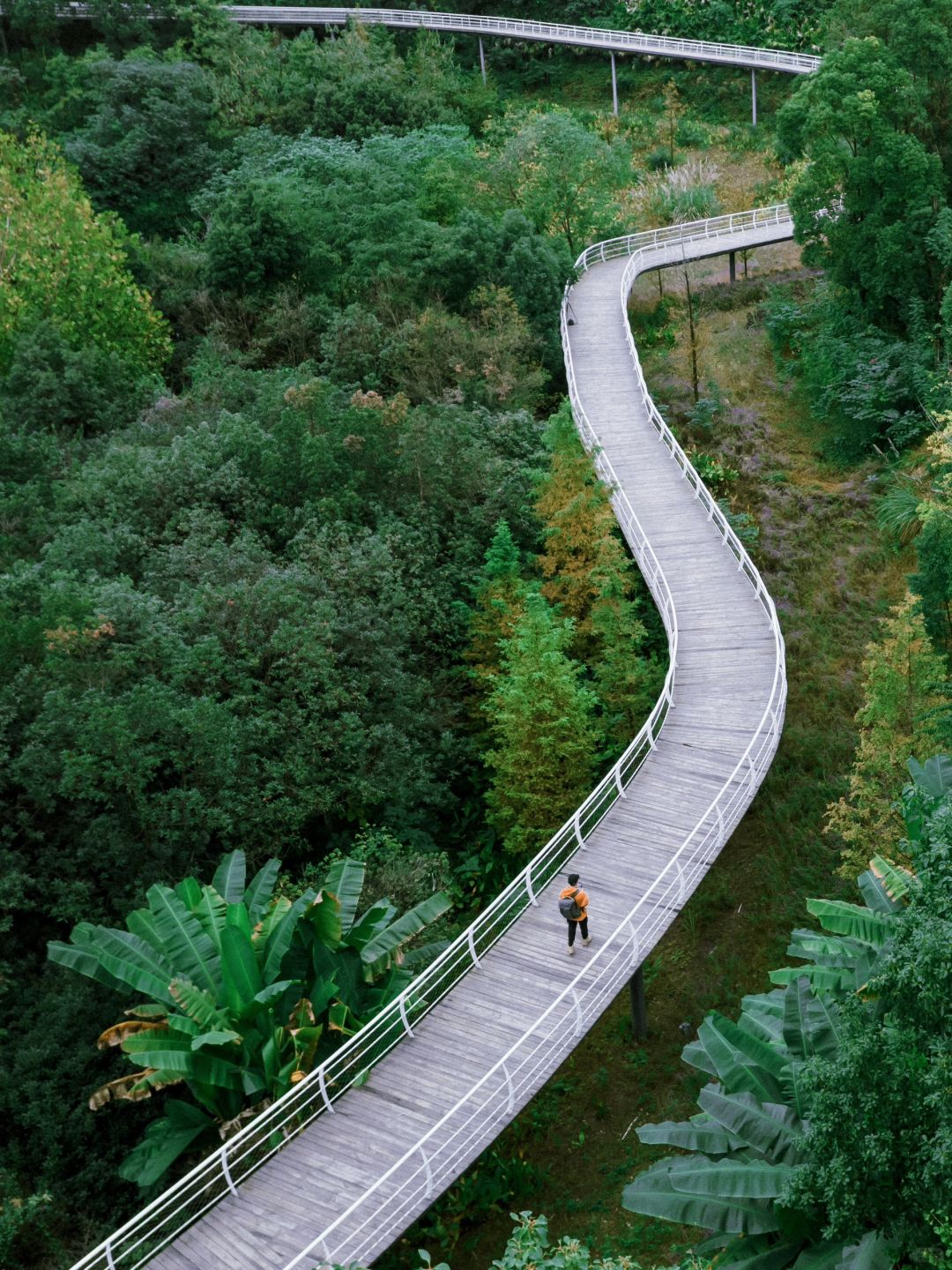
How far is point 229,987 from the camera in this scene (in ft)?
46.8

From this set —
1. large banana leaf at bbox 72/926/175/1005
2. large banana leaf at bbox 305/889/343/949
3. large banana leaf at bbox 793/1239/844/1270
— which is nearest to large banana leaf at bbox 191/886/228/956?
large banana leaf at bbox 72/926/175/1005

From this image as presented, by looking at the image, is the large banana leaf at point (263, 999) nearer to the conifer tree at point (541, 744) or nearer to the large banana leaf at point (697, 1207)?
the large banana leaf at point (697, 1207)

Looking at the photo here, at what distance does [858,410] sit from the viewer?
28062 millimetres

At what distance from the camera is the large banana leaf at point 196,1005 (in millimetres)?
13930

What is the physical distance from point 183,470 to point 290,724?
7207 millimetres

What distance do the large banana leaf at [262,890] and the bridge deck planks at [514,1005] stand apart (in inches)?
105

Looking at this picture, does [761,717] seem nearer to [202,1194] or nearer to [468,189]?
[202,1194]

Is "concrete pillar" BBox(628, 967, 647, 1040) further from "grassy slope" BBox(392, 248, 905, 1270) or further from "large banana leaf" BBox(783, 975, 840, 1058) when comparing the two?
"large banana leaf" BBox(783, 975, 840, 1058)

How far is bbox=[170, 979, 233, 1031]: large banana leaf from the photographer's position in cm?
1393

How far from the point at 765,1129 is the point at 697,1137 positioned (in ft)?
2.47

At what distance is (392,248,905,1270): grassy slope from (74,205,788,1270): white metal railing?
1.20 metres

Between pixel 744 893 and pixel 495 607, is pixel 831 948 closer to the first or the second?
pixel 744 893

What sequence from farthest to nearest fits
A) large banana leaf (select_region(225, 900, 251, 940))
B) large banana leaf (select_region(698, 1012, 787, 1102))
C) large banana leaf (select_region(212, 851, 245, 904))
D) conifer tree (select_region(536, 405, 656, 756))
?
conifer tree (select_region(536, 405, 656, 756))
large banana leaf (select_region(212, 851, 245, 904))
large banana leaf (select_region(225, 900, 251, 940))
large banana leaf (select_region(698, 1012, 787, 1102))

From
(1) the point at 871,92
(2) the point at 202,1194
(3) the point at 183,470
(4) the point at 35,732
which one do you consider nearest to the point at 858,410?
(1) the point at 871,92
